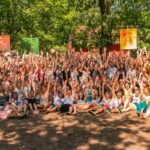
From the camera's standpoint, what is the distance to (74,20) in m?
30.5

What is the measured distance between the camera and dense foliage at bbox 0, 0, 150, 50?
27719 mm

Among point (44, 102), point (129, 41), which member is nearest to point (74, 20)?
point (129, 41)

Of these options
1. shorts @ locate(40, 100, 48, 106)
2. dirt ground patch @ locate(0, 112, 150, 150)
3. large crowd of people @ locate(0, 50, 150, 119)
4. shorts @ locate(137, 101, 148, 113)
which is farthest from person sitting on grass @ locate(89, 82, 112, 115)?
shorts @ locate(40, 100, 48, 106)

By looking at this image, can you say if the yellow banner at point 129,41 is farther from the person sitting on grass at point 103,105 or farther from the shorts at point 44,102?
the shorts at point 44,102

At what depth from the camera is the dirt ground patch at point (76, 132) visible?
1099cm

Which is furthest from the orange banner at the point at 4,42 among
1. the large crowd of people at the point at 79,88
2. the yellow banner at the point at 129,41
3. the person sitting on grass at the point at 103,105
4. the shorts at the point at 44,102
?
the person sitting on grass at the point at 103,105

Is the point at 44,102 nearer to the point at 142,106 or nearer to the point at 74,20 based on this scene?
the point at 142,106

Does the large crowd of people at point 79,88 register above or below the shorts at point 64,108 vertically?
above

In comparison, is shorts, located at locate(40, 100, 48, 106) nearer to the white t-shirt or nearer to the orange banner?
the white t-shirt

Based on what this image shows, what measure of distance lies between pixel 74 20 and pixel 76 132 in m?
19.2

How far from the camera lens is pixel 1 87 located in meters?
16.8

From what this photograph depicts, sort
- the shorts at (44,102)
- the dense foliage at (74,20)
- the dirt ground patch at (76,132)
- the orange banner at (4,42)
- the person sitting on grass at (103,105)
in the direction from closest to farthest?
1. the dirt ground patch at (76,132)
2. the person sitting on grass at (103,105)
3. the shorts at (44,102)
4. the dense foliage at (74,20)
5. the orange banner at (4,42)

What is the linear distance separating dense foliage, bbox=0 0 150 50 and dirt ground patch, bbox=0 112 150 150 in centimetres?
1398

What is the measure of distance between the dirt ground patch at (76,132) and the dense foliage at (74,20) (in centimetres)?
1398
